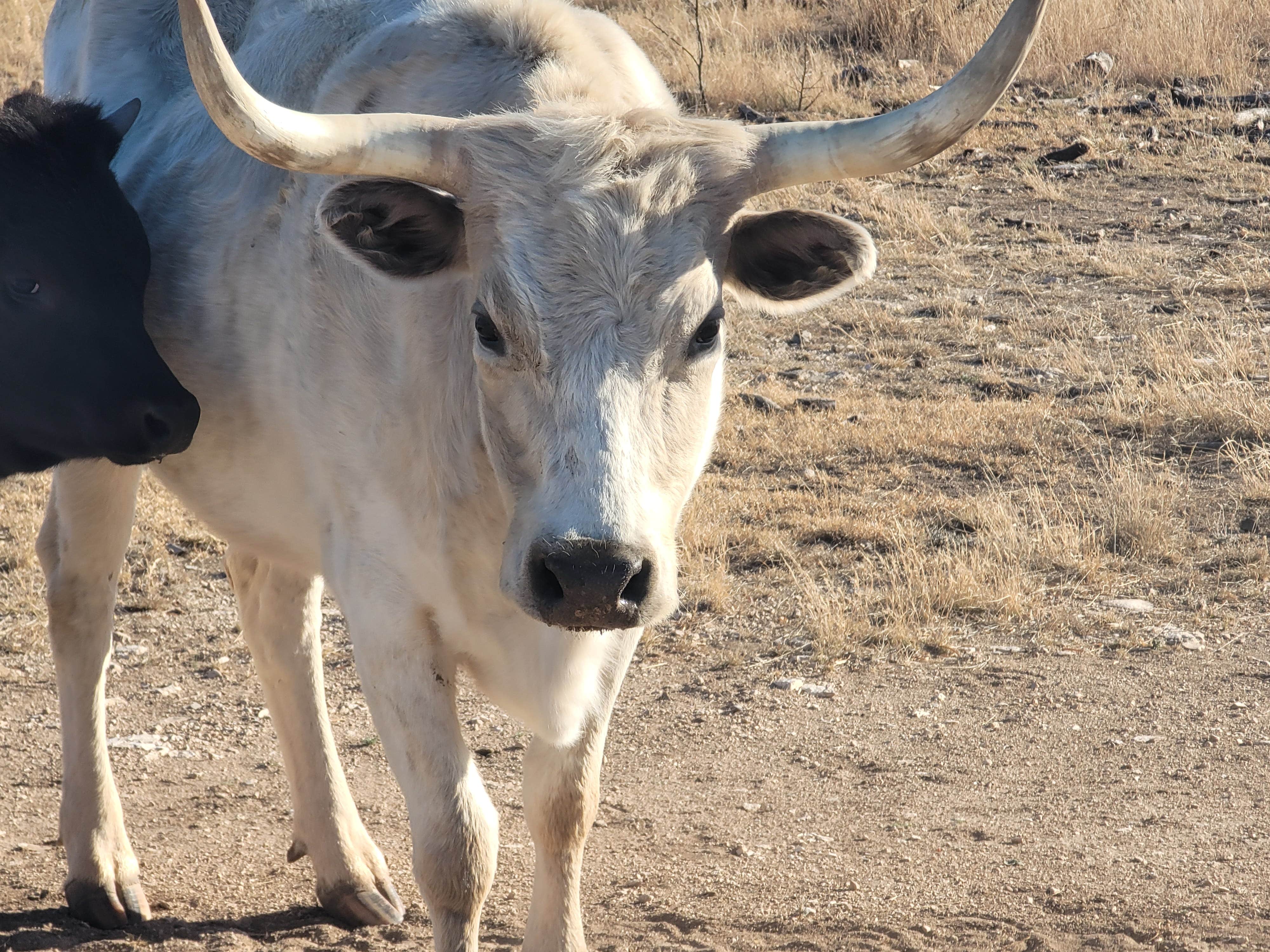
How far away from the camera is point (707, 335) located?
2.92 m

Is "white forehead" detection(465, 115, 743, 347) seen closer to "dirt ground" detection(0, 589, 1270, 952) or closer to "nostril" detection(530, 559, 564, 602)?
"nostril" detection(530, 559, 564, 602)

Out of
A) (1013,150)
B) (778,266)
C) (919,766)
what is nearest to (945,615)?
(919,766)

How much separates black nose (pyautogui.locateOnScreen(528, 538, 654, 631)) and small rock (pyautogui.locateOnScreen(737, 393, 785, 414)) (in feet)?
15.9

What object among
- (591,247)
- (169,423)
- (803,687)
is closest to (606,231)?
(591,247)

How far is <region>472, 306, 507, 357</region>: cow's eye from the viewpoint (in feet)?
9.32

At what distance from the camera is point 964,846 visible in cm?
418

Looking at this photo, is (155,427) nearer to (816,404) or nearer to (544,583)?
(544,583)

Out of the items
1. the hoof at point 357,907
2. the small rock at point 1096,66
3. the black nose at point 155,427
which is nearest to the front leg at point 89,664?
the hoof at point 357,907

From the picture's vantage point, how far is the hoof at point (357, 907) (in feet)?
13.1

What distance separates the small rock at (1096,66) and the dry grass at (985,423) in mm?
709

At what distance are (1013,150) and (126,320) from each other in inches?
366

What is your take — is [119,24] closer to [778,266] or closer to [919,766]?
[778,266]

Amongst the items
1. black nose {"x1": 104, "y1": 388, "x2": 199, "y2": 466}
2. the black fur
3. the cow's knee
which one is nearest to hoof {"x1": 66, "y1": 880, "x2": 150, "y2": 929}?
the cow's knee

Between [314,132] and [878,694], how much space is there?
304cm
